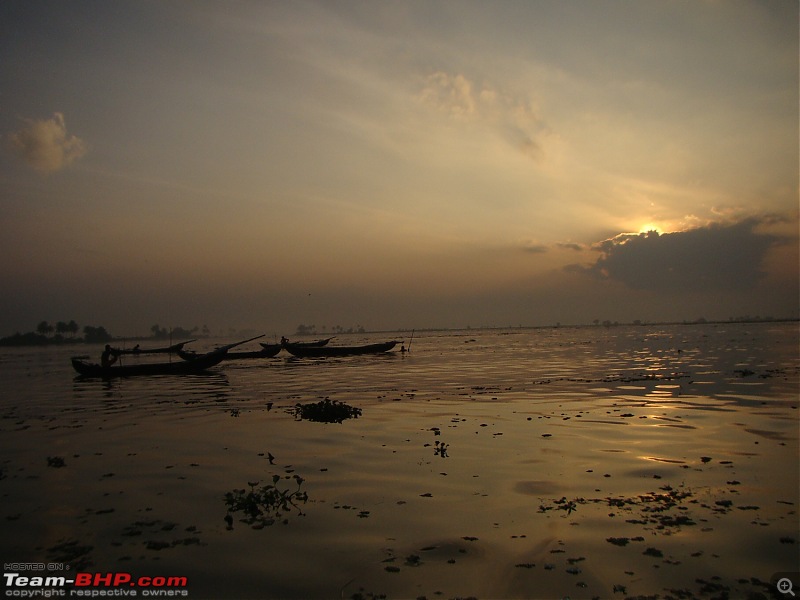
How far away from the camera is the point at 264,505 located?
30.2 feet

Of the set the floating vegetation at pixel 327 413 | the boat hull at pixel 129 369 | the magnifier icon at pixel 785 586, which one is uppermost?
the magnifier icon at pixel 785 586

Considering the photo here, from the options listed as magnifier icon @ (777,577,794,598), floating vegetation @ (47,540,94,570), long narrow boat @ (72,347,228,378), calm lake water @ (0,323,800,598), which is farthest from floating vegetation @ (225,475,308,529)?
long narrow boat @ (72,347,228,378)

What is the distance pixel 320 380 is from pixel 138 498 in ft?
82.4

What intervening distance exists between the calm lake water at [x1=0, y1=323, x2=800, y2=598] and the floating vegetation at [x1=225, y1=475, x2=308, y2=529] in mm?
40

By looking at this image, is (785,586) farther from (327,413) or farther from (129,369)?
(129,369)

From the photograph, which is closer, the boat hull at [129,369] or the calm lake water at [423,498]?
the calm lake water at [423,498]

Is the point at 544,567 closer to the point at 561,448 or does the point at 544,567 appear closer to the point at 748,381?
the point at 561,448

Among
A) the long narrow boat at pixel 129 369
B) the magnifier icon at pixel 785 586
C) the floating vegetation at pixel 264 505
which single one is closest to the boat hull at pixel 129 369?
the long narrow boat at pixel 129 369

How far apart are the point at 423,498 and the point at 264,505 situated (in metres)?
2.99

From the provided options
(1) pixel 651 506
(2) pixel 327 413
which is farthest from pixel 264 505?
(2) pixel 327 413

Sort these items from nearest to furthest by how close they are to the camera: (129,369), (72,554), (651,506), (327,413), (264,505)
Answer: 1. (72,554)
2. (651,506)
3. (264,505)
4. (327,413)
5. (129,369)

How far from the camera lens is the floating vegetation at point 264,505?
8594 millimetres

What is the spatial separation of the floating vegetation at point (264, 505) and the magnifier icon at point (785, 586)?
23.0ft

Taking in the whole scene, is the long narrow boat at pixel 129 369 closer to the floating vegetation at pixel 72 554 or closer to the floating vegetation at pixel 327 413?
the floating vegetation at pixel 327 413
